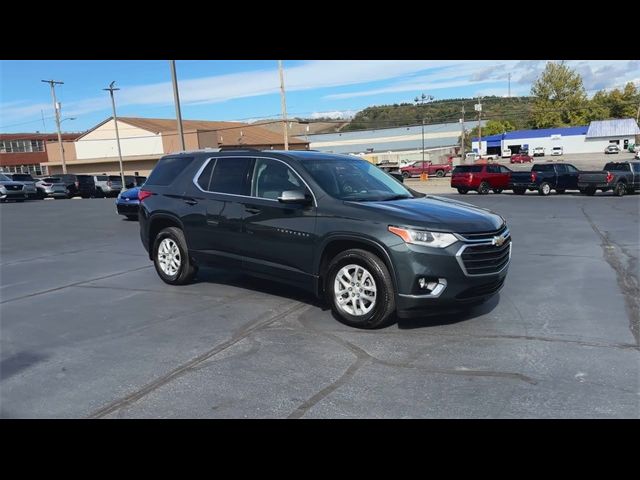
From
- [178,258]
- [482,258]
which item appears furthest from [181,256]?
[482,258]

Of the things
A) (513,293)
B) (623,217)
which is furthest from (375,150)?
(513,293)

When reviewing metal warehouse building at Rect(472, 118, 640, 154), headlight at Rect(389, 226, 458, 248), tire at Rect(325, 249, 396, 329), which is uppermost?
metal warehouse building at Rect(472, 118, 640, 154)

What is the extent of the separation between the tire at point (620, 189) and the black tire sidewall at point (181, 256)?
972 inches

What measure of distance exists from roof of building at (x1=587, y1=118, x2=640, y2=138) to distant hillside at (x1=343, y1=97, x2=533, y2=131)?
3449 cm

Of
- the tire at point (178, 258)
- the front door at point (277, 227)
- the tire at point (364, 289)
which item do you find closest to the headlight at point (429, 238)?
the tire at point (364, 289)

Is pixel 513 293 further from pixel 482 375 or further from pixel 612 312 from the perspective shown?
pixel 482 375

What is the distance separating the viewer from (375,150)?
365 ft

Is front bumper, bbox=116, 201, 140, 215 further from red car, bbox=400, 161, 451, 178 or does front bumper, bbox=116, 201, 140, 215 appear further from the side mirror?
red car, bbox=400, 161, 451, 178

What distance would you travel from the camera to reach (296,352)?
491 cm

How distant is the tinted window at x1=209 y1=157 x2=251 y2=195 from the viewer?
664cm

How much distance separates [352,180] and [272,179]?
95 centimetres

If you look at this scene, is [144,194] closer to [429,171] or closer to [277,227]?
[277,227]

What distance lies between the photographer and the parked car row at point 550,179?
85.1ft

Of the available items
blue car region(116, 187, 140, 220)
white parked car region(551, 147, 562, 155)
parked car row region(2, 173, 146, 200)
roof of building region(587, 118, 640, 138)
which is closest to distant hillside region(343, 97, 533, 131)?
roof of building region(587, 118, 640, 138)
